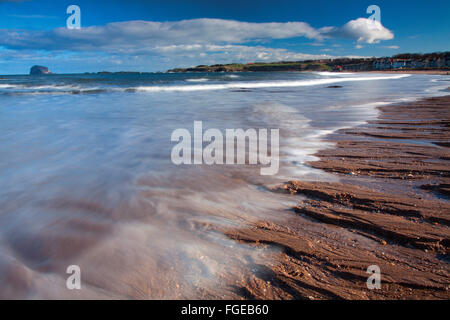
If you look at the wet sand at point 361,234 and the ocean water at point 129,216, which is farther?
the ocean water at point 129,216

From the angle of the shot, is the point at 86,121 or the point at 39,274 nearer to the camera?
the point at 39,274

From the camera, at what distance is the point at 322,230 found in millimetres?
2428

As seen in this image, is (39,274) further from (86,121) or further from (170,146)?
(86,121)

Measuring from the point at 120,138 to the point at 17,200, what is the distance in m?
3.07

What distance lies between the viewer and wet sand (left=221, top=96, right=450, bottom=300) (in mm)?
1841

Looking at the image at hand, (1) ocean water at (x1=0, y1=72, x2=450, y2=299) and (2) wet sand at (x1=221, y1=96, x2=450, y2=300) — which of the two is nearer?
Result: (2) wet sand at (x1=221, y1=96, x2=450, y2=300)

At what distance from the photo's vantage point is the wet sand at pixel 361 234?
184cm

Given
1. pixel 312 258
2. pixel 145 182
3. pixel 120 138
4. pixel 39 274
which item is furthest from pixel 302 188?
pixel 120 138

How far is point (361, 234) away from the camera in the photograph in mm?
2342

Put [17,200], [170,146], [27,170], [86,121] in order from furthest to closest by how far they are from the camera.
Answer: [86,121] → [170,146] → [27,170] → [17,200]

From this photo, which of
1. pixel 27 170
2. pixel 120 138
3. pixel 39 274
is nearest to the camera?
pixel 39 274

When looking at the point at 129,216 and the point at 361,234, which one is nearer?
the point at 361,234

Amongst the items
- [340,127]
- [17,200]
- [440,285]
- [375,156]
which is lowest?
[440,285]

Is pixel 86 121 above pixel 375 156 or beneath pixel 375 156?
above
